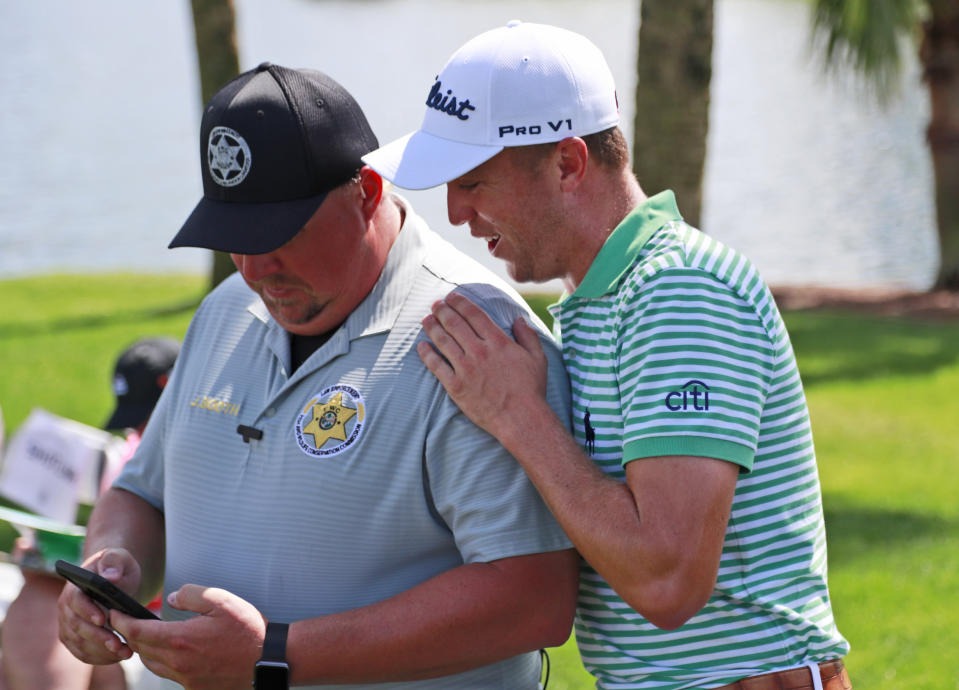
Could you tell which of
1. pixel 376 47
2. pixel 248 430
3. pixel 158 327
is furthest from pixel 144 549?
pixel 376 47

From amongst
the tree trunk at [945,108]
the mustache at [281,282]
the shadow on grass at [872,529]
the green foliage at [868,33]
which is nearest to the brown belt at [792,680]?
the mustache at [281,282]

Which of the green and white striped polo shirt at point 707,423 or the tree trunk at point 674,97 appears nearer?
the green and white striped polo shirt at point 707,423

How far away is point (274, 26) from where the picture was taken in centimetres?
3881

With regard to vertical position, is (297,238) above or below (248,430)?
above

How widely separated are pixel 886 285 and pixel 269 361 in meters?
12.0

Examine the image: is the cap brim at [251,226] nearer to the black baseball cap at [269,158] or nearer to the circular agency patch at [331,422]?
the black baseball cap at [269,158]

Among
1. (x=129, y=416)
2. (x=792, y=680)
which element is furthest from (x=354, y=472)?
(x=129, y=416)

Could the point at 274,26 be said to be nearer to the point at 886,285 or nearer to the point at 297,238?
the point at 886,285

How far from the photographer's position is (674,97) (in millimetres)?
5500

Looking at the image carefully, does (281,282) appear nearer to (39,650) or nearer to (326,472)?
(326,472)

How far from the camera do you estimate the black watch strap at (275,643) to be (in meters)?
2.20

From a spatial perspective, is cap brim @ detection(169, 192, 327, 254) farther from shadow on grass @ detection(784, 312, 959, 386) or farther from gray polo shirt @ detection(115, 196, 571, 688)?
shadow on grass @ detection(784, 312, 959, 386)

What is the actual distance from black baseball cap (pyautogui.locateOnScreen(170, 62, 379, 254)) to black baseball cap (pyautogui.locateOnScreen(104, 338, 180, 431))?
1793 mm

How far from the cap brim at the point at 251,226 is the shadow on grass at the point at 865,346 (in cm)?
709
